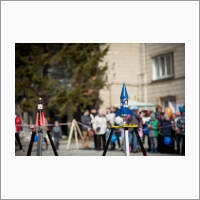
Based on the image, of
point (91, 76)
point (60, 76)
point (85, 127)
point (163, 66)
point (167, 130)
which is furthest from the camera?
point (163, 66)

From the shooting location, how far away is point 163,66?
849 inches

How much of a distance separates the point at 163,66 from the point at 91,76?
3982mm

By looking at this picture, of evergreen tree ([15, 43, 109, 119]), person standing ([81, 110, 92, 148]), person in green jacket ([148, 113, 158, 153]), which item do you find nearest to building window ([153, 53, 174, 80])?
evergreen tree ([15, 43, 109, 119])

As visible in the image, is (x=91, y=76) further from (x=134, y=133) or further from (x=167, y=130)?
(x=167, y=130)

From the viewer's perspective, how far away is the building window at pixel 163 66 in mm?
20808

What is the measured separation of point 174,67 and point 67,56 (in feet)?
18.0

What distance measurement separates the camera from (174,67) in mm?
20266

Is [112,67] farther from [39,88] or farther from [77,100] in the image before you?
[39,88]

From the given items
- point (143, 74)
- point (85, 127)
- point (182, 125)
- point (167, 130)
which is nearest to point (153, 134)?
point (167, 130)

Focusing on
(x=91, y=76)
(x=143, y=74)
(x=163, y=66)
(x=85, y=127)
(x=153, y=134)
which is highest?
(x=163, y=66)

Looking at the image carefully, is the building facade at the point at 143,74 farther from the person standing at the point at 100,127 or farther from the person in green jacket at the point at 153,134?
the person in green jacket at the point at 153,134

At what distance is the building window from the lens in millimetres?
20808

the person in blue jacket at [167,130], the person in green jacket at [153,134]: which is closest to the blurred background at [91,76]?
the person in green jacket at [153,134]
